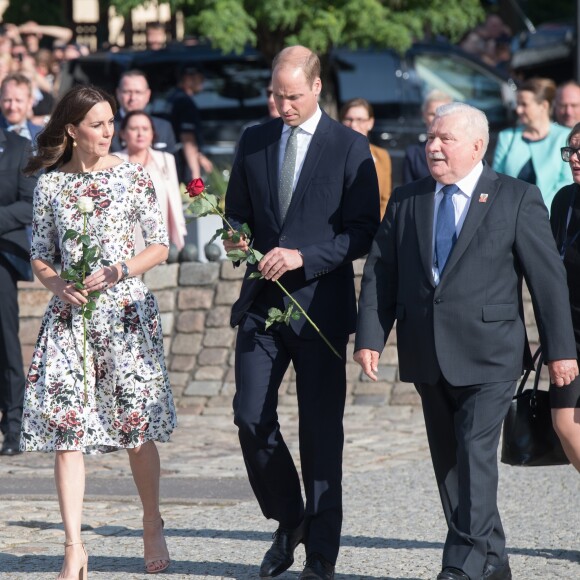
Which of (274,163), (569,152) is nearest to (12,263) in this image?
(274,163)

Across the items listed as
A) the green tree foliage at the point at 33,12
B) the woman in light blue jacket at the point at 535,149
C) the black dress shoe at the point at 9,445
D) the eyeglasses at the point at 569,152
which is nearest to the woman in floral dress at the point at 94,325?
the eyeglasses at the point at 569,152

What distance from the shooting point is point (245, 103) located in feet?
52.2

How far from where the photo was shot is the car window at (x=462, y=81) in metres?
15.6

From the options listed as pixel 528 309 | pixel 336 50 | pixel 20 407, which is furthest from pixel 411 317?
pixel 336 50

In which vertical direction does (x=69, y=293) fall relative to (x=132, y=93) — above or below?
below

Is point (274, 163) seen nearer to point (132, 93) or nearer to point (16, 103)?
point (16, 103)

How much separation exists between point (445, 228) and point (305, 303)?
2.18ft

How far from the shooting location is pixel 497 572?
5488mm

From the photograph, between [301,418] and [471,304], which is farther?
[301,418]

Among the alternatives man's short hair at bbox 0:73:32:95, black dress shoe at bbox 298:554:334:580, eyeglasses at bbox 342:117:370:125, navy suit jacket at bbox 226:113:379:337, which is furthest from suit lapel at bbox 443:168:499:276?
man's short hair at bbox 0:73:32:95

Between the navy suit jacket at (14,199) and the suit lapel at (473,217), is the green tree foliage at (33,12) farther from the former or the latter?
the suit lapel at (473,217)

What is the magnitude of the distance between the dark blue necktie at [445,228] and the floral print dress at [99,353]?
4.05ft

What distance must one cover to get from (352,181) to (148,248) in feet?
2.93

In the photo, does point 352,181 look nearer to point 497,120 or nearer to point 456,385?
point 456,385
